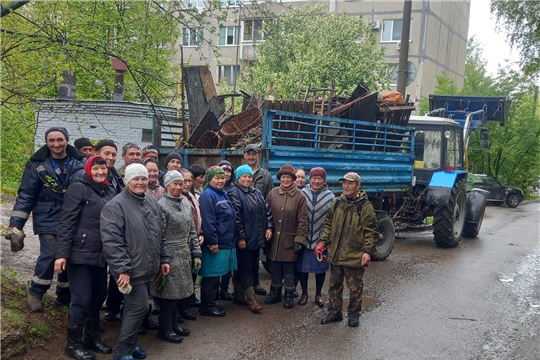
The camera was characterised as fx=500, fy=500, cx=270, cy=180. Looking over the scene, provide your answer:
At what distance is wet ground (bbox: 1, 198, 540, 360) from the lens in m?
4.80

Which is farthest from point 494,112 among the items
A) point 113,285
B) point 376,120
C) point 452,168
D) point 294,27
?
point 113,285

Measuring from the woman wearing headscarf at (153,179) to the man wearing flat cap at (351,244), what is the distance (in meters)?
1.96

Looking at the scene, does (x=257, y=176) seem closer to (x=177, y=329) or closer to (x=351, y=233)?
(x=351, y=233)

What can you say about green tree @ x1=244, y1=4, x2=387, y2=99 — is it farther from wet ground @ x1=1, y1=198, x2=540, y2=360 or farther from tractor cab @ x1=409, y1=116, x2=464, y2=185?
wet ground @ x1=1, y1=198, x2=540, y2=360

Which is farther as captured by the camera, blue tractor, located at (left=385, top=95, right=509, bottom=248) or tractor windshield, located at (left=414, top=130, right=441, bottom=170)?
tractor windshield, located at (left=414, top=130, right=441, bottom=170)

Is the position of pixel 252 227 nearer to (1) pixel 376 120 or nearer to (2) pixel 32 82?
(2) pixel 32 82

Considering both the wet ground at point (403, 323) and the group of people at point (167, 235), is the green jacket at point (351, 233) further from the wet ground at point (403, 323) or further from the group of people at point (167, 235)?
the wet ground at point (403, 323)

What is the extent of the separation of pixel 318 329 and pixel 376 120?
5.11 metres

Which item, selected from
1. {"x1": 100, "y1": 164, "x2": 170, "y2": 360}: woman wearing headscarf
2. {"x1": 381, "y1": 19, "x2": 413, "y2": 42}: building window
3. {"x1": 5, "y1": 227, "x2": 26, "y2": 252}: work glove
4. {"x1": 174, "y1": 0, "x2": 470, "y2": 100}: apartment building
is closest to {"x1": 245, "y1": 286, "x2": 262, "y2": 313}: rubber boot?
{"x1": 100, "y1": 164, "x2": 170, "y2": 360}: woman wearing headscarf

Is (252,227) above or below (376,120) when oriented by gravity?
below

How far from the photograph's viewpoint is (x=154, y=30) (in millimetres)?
6332

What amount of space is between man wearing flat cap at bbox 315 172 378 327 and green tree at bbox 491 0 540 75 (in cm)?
945

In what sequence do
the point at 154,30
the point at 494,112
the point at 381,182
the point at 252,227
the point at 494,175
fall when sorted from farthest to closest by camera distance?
the point at 494,175
the point at 494,112
the point at 381,182
the point at 154,30
the point at 252,227

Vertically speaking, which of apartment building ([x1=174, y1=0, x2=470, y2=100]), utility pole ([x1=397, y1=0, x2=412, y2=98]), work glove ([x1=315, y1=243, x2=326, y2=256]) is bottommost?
work glove ([x1=315, y1=243, x2=326, y2=256])
